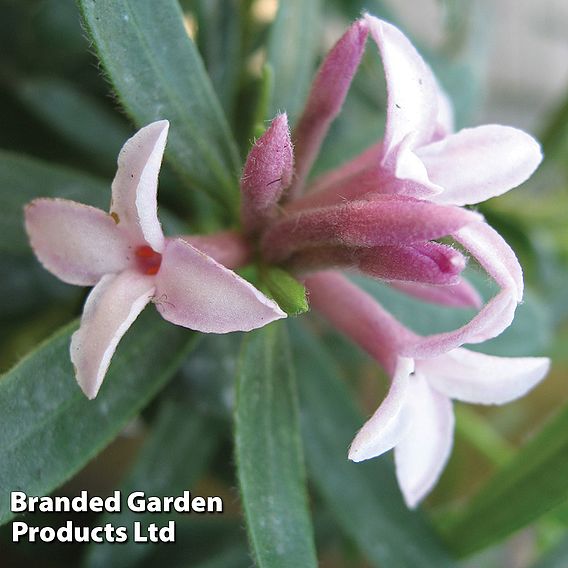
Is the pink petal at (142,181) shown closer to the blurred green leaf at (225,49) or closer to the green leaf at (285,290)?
the green leaf at (285,290)

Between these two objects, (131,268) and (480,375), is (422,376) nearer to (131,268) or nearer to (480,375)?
(480,375)

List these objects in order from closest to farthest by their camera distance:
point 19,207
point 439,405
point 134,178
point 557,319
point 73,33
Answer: point 134,178
point 439,405
point 19,207
point 73,33
point 557,319

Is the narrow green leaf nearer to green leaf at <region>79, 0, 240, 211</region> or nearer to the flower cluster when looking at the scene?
the flower cluster

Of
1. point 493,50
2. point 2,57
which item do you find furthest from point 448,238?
point 493,50

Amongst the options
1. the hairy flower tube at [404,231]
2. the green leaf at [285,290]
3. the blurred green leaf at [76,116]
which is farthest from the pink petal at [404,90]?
the blurred green leaf at [76,116]

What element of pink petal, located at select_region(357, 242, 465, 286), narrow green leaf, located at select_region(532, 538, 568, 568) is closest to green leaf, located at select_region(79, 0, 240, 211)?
pink petal, located at select_region(357, 242, 465, 286)

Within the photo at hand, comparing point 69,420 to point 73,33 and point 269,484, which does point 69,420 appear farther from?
point 73,33
